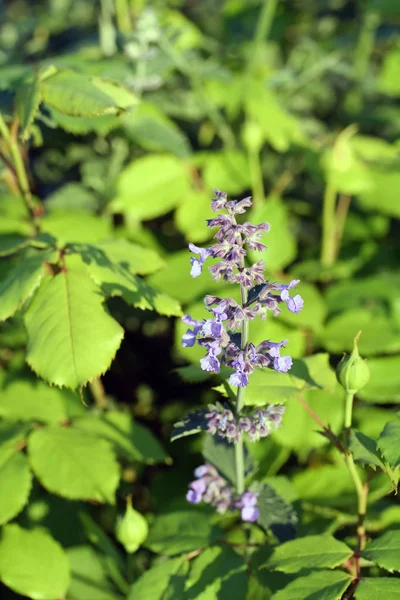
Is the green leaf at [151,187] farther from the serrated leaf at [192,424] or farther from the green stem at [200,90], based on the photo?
the serrated leaf at [192,424]

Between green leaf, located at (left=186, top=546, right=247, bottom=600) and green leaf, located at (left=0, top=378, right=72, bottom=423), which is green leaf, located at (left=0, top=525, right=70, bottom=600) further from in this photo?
green leaf, located at (left=186, top=546, right=247, bottom=600)

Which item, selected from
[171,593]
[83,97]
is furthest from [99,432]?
[83,97]

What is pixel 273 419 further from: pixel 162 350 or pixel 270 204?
pixel 162 350

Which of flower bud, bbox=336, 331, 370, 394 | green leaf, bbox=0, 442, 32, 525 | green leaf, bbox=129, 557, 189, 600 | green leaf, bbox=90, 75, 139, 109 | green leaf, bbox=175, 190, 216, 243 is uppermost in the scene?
green leaf, bbox=90, 75, 139, 109

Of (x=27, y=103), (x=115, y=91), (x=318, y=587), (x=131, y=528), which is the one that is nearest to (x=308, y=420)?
(x=131, y=528)

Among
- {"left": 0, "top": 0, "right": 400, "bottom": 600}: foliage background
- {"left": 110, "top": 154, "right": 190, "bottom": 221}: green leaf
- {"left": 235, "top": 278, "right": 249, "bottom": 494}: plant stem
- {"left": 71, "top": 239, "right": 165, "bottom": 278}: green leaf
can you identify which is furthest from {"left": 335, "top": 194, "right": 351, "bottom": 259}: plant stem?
{"left": 235, "top": 278, "right": 249, "bottom": 494}: plant stem

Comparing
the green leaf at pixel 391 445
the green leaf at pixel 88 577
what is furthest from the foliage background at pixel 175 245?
the green leaf at pixel 391 445
